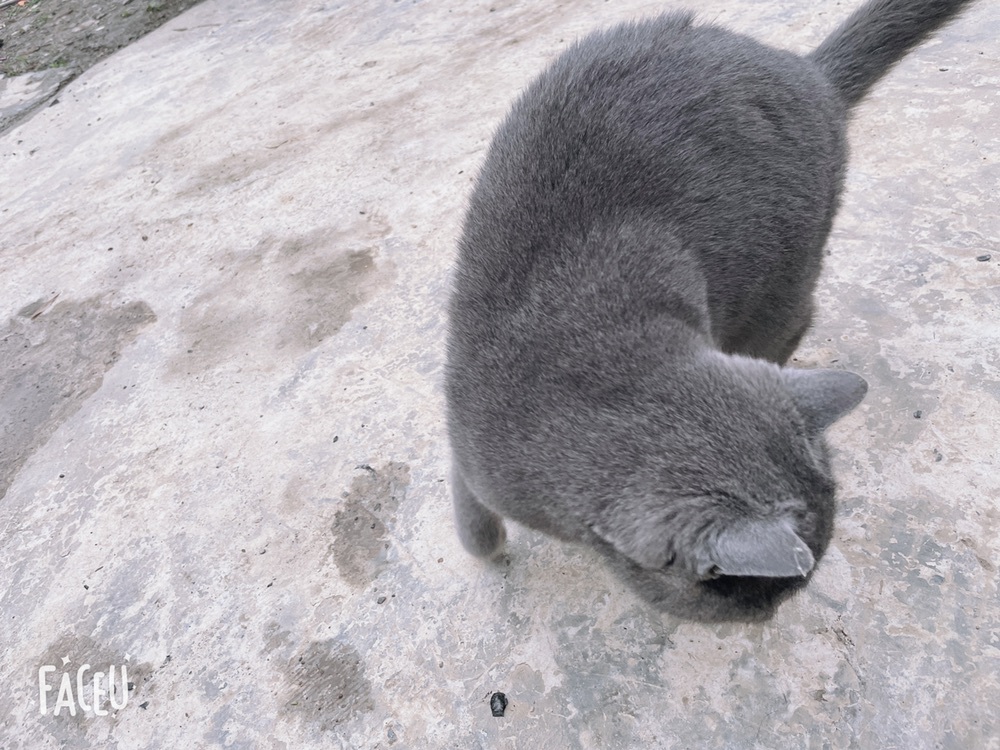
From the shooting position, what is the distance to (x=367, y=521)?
2494 millimetres

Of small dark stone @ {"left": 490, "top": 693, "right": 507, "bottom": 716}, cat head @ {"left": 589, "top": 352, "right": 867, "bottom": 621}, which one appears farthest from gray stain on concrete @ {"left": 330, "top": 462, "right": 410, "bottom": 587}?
cat head @ {"left": 589, "top": 352, "right": 867, "bottom": 621}

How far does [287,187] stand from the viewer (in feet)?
13.4

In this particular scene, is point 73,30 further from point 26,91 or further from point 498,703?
Answer: point 498,703

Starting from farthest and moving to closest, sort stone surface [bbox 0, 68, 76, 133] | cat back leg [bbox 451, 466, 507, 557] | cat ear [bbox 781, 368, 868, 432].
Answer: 1. stone surface [bbox 0, 68, 76, 133]
2. cat back leg [bbox 451, 466, 507, 557]
3. cat ear [bbox 781, 368, 868, 432]

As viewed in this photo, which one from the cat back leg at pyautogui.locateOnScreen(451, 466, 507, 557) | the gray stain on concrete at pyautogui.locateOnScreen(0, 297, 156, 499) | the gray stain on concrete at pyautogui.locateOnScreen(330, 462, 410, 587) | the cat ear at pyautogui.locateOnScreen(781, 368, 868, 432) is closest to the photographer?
the cat ear at pyautogui.locateOnScreen(781, 368, 868, 432)

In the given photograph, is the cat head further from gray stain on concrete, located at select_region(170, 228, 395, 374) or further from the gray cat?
gray stain on concrete, located at select_region(170, 228, 395, 374)

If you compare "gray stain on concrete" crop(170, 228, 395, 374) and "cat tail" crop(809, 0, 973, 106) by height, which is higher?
"cat tail" crop(809, 0, 973, 106)

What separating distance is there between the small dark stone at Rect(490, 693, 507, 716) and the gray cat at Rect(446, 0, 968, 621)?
442mm

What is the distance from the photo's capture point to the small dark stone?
6.54 feet

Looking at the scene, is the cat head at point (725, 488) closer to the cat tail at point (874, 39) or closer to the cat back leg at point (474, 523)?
the cat back leg at point (474, 523)

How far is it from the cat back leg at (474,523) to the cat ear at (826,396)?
92 centimetres

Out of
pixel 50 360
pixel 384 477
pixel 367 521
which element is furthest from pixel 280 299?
pixel 367 521

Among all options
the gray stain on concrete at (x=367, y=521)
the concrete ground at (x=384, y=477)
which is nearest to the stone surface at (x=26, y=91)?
the concrete ground at (x=384, y=477)

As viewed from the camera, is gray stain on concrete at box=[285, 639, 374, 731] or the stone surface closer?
gray stain on concrete at box=[285, 639, 374, 731]
